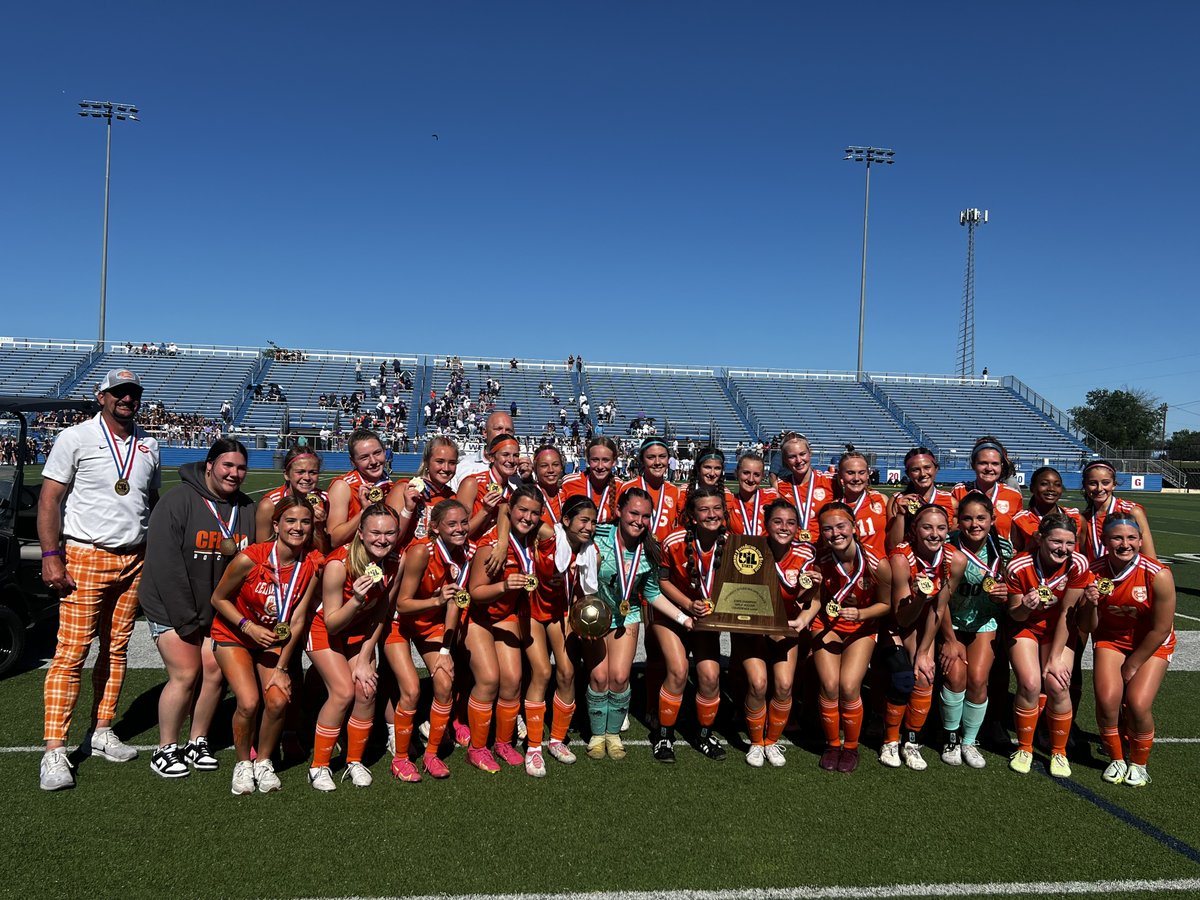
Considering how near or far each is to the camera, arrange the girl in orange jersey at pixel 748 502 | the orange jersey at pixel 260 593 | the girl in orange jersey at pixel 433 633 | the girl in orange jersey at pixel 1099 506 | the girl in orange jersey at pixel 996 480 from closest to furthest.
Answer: the orange jersey at pixel 260 593
the girl in orange jersey at pixel 433 633
the girl in orange jersey at pixel 1099 506
the girl in orange jersey at pixel 748 502
the girl in orange jersey at pixel 996 480

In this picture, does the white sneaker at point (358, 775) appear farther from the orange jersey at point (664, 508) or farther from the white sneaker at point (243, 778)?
the orange jersey at point (664, 508)

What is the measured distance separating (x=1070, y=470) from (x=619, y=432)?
20.8 m

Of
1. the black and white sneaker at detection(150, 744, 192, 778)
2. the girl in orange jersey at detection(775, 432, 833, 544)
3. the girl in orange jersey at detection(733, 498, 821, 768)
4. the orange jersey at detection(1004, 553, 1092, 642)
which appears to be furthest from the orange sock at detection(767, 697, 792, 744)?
the black and white sneaker at detection(150, 744, 192, 778)

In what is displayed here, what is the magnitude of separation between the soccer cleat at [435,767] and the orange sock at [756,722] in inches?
66.1

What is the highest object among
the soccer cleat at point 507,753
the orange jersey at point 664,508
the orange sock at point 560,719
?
the orange jersey at point 664,508

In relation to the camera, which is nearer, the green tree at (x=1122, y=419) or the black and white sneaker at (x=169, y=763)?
the black and white sneaker at (x=169, y=763)

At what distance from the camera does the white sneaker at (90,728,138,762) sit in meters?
4.23

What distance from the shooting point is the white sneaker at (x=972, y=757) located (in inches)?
176

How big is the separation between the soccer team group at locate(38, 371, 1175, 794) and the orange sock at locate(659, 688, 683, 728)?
1 centimetres

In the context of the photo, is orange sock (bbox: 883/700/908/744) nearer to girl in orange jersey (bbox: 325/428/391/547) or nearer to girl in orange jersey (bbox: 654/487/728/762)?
girl in orange jersey (bbox: 654/487/728/762)

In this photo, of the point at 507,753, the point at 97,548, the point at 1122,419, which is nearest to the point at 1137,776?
the point at 507,753

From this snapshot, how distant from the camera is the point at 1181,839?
366 cm

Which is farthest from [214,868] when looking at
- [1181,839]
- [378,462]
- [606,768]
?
[1181,839]

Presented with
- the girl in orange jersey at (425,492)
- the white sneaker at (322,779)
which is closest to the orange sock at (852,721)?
the girl in orange jersey at (425,492)
